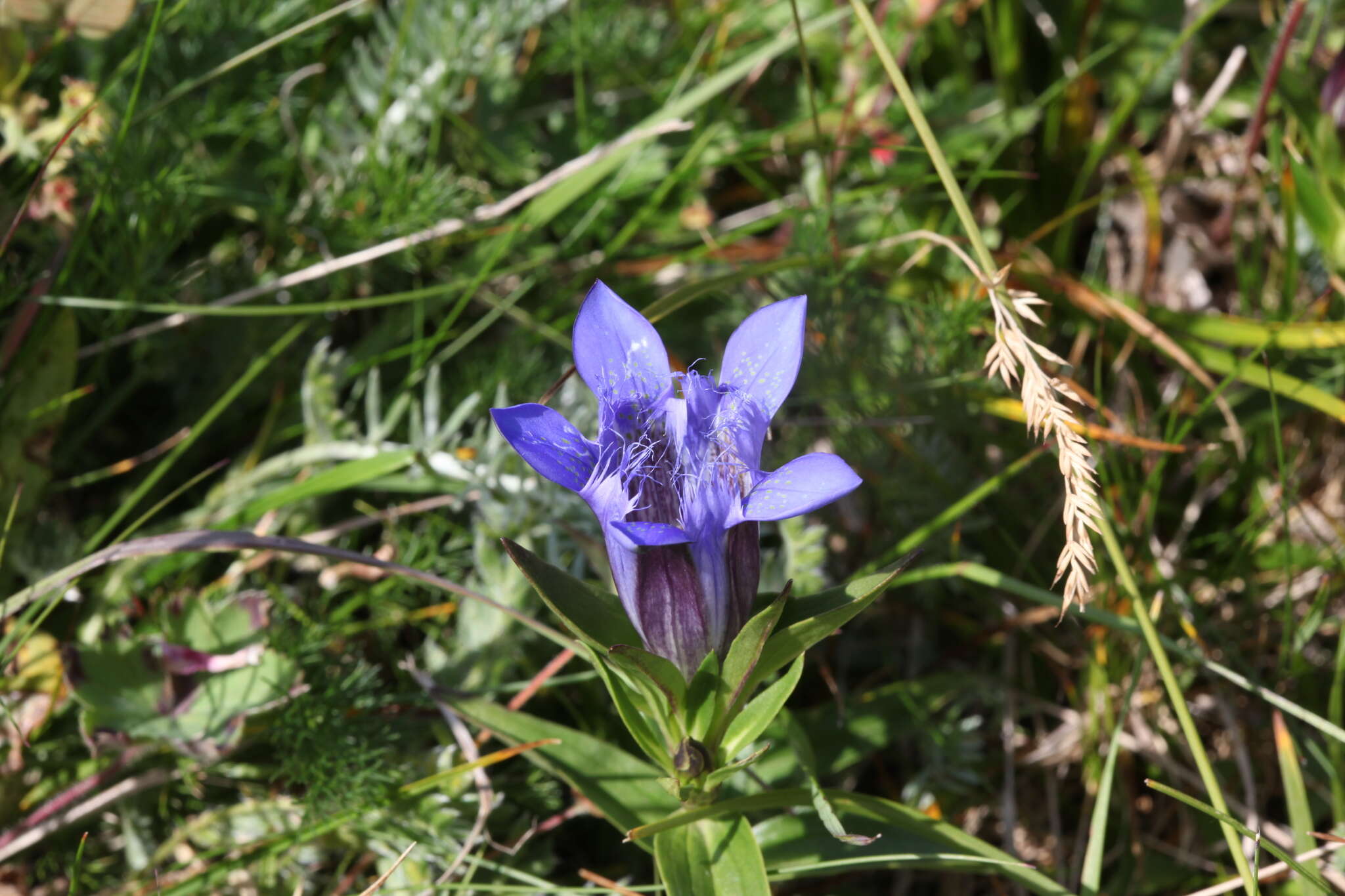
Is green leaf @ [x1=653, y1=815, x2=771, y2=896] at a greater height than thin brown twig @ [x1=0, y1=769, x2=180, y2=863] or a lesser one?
lesser

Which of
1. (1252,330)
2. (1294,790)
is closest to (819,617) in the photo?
(1294,790)

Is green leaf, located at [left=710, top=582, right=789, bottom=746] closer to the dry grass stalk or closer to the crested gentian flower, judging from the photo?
the crested gentian flower

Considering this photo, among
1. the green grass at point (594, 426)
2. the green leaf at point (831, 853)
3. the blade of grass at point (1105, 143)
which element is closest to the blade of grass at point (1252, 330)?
the green grass at point (594, 426)

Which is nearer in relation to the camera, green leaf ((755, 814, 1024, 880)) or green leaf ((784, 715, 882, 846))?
green leaf ((784, 715, 882, 846))

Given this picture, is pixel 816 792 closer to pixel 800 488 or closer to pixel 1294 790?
pixel 800 488

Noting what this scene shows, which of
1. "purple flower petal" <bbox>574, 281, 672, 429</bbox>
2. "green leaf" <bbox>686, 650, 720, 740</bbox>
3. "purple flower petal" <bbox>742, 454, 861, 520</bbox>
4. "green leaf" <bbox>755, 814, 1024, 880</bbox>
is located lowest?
"green leaf" <bbox>755, 814, 1024, 880</bbox>

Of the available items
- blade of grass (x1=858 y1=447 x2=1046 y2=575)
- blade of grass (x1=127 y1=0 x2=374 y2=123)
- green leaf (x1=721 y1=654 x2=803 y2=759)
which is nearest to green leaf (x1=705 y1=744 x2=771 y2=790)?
green leaf (x1=721 y1=654 x2=803 y2=759)
